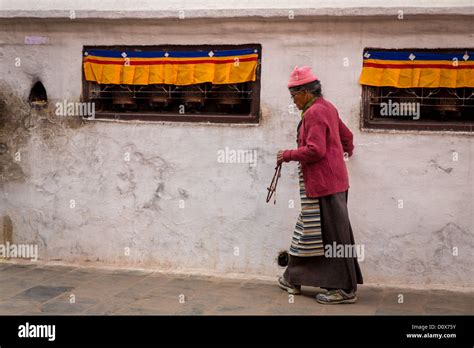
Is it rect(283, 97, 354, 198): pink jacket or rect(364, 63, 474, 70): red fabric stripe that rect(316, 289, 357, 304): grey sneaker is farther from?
rect(364, 63, 474, 70): red fabric stripe

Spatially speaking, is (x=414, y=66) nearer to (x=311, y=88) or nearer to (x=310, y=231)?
(x=311, y=88)

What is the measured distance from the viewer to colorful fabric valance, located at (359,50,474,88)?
6.23m

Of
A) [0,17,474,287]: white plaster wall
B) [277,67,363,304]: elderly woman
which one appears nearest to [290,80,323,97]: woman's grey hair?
[277,67,363,304]: elderly woman

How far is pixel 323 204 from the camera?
579 centimetres

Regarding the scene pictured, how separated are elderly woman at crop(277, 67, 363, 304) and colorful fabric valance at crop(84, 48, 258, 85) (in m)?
1.08

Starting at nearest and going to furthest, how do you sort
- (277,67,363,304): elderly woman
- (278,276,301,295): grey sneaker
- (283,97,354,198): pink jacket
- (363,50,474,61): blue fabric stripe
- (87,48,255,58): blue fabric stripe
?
1. (283,97,354,198): pink jacket
2. (277,67,363,304): elderly woman
3. (278,276,301,295): grey sneaker
4. (363,50,474,61): blue fabric stripe
5. (87,48,255,58): blue fabric stripe

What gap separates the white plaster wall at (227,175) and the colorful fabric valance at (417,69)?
0.11 m

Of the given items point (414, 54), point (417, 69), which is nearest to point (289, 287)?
point (417, 69)

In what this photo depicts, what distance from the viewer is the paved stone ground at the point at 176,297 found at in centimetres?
561

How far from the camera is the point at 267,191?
6723 mm

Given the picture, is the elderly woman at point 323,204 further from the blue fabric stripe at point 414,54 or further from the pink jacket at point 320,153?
the blue fabric stripe at point 414,54

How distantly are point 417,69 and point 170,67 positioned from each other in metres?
2.49

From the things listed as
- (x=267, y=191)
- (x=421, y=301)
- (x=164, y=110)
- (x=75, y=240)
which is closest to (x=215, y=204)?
(x=267, y=191)

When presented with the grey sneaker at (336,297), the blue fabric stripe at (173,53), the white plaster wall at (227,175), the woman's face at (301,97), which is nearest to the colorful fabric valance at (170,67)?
the blue fabric stripe at (173,53)
